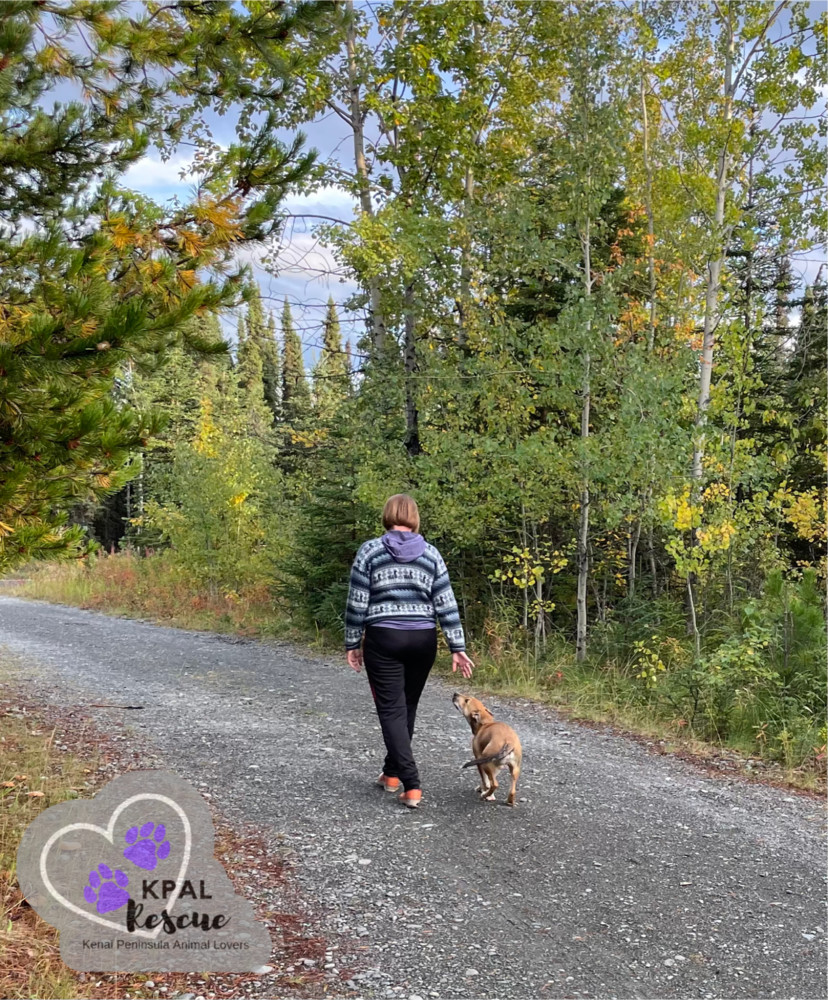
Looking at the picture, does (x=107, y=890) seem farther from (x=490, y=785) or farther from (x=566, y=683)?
(x=566, y=683)

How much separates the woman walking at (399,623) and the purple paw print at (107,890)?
192 centimetres

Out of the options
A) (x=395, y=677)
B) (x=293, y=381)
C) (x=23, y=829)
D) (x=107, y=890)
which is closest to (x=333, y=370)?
(x=395, y=677)

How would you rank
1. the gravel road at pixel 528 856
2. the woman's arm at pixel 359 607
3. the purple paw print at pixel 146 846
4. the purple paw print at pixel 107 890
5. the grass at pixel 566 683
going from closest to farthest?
the gravel road at pixel 528 856 < the purple paw print at pixel 107 890 < the purple paw print at pixel 146 846 < the woman's arm at pixel 359 607 < the grass at pixel 566 683

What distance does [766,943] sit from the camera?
11.7 ft

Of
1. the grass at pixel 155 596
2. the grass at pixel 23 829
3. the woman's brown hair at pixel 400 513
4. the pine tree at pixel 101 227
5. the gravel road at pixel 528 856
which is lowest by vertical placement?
the grass at pixel 155 596

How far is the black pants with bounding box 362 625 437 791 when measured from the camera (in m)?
5.10

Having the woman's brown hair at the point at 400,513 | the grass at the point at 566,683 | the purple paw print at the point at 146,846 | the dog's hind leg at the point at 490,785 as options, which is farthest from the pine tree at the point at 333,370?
the purple paw print at the point at 146,846

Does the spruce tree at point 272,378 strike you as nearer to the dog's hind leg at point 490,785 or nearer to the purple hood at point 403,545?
the purple hood at point 403,545

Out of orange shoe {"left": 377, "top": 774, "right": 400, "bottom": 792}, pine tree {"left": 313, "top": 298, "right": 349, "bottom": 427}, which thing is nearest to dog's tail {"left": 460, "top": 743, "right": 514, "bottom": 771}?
orange shoe {"left": 377, "top": 774, "right": 400, "bottom": 792}

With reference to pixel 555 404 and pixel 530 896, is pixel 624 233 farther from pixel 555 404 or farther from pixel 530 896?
pixel 530 896

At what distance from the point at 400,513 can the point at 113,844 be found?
2645mm

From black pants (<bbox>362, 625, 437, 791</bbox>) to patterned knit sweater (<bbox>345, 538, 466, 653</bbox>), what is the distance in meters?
0.11

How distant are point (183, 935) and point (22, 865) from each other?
968 mm

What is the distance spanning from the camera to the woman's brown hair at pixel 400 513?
532 centimetres
